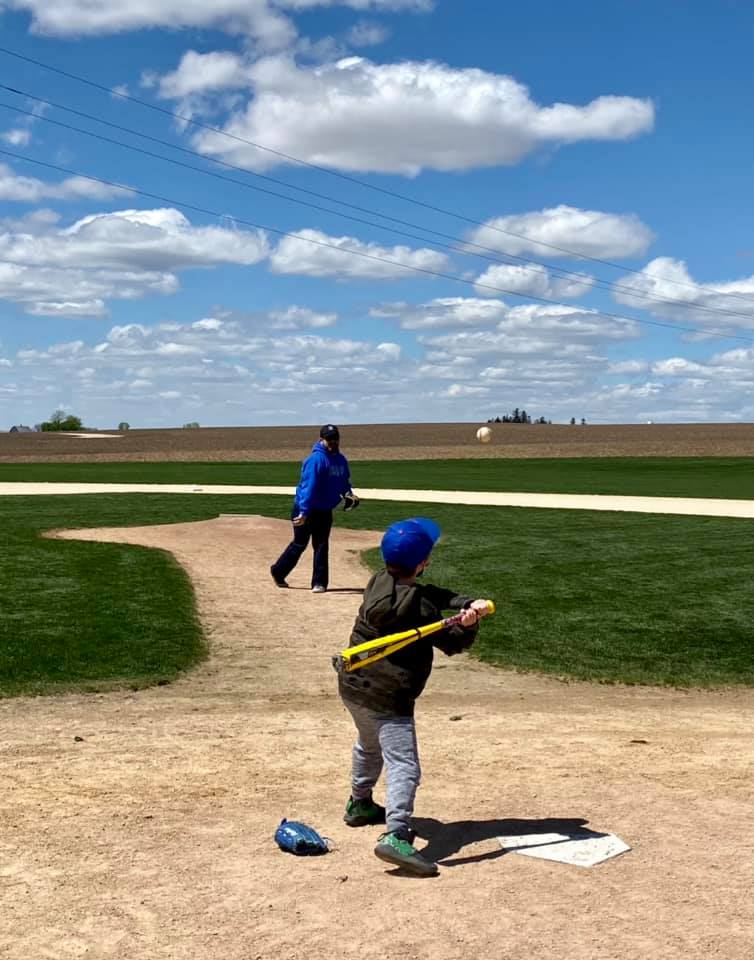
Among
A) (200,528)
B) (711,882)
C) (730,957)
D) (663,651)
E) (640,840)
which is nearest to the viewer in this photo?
(730,957)

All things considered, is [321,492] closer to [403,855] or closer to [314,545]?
[314,545]

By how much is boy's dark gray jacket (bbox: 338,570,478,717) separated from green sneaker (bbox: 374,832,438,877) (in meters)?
0.64

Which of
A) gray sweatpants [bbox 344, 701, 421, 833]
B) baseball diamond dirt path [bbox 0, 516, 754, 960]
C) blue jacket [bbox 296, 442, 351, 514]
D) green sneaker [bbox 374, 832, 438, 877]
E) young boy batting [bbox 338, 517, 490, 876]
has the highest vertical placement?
blue jacket [bbox 296, 442, 351, 514]

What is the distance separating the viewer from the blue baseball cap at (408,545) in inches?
225

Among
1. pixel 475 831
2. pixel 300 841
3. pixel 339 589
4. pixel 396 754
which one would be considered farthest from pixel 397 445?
pixel 300 841

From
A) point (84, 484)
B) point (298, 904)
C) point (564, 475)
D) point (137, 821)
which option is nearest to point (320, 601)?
point (137, 821)

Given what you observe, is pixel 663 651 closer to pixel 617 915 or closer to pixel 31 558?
pixel 617 915

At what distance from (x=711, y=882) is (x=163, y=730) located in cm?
444

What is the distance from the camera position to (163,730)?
8203 millimetres

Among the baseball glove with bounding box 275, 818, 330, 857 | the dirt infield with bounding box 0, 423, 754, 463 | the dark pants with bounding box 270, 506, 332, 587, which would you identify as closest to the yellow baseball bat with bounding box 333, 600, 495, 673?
the baseball glove with bounding box 275, 818, 330, 857

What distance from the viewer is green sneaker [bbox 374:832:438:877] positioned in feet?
17.2

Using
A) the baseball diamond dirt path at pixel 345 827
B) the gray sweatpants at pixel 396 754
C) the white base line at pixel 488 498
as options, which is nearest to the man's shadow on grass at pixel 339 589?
the baseball diamond dirt path at pixel 345 827

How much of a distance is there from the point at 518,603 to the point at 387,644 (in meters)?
8.79

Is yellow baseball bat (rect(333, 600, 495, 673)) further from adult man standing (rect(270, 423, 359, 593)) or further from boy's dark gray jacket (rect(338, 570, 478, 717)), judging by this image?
adult man standing (rect(270, 423, 359, 593))
